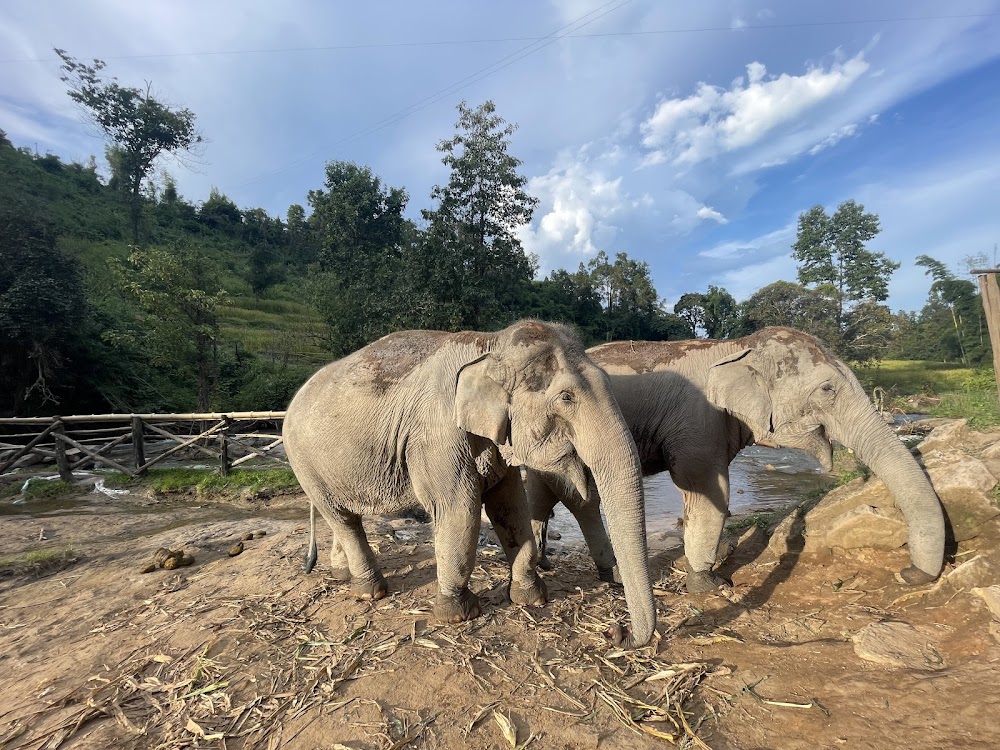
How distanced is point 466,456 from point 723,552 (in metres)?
3.92

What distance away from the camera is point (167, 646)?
12.8 feet

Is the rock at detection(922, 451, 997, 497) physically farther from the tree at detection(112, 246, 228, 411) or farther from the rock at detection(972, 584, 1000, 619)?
the tree at detection(112, 246, 228, 411)

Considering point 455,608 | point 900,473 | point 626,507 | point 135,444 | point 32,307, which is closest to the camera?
point 626,507

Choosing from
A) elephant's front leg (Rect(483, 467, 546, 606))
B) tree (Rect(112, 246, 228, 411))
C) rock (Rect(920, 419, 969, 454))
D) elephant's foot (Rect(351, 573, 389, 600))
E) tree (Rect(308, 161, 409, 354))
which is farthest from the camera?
tree (Rect(308, 161, 409, 354))

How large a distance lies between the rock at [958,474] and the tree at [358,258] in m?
16.2

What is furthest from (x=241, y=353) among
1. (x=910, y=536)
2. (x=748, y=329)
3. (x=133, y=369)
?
(x=748, y=329)

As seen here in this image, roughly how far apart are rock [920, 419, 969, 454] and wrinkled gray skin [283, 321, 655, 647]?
13.6ft

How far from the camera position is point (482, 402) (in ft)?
11.5

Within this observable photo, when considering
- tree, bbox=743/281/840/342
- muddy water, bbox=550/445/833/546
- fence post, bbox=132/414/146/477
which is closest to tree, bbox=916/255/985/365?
tree, bbox=743/281/840/342

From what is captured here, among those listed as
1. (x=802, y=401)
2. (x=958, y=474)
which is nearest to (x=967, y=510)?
(x=958, y=474)

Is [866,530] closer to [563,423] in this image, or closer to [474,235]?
[563,423]

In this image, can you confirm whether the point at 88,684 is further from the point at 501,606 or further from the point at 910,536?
the point at 910,536

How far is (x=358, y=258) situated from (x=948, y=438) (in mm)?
23386

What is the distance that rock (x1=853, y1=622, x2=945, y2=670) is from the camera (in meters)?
3.14
